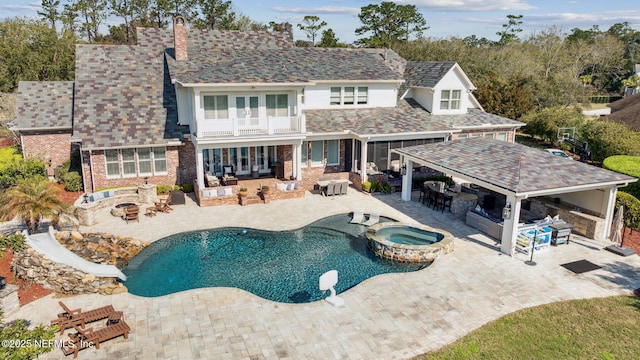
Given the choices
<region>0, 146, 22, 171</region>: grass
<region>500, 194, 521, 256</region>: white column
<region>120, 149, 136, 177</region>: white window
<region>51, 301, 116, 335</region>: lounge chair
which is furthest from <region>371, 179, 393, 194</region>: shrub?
<region>0, 146, 22, 171</region>: grass

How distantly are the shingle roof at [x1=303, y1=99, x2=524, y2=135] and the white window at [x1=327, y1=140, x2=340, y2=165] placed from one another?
1292 mm

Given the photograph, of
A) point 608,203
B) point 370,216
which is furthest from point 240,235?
point 608,203

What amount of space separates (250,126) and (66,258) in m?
11.7

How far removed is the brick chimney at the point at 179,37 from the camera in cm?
2661

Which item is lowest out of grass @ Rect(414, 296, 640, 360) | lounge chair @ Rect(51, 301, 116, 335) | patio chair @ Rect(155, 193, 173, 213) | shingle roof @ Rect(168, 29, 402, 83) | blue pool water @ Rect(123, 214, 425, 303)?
blue pool water @ Rect(123, 214, 425, 303)

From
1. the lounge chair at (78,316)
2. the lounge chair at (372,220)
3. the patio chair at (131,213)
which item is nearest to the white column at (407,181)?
the lounge chair at (372,220)

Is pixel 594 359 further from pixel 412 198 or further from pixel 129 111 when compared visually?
pixel 129 111

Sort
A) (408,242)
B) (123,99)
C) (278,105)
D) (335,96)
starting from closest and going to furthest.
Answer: (408,242)
(123,99)
(278,105)
(335,96)

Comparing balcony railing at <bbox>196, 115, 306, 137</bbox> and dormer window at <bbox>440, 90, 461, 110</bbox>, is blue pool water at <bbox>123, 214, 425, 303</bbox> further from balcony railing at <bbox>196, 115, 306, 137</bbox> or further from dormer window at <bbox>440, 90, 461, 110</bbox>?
dormer window at <bbox>440, 90, 461, 110</bbox>

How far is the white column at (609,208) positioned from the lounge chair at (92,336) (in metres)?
19.4

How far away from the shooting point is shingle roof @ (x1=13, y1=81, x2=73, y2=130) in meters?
26.1

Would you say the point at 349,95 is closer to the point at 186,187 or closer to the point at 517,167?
the point at 186,187

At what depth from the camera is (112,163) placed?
24.7m

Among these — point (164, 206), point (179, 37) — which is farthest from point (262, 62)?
point (164, 206)
